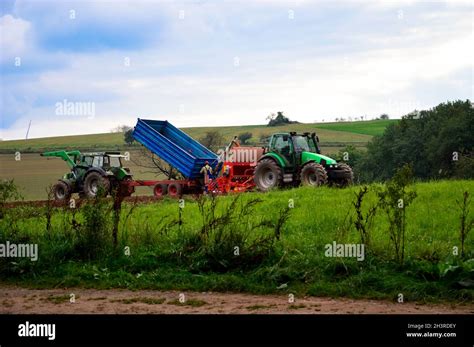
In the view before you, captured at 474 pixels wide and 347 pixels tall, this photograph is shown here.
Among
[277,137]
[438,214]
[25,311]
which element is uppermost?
[277,137]

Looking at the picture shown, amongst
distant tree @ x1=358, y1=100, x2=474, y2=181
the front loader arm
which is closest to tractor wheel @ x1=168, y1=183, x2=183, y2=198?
the front loader arm

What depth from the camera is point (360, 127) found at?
175 ft

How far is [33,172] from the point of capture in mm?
25453

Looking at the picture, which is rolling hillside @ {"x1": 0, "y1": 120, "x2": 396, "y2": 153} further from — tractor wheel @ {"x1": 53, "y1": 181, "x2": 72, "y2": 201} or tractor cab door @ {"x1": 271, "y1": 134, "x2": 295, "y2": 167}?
tractor cab door @ {"x1": 271, "y1": 134, "x2": 295, "y2": 167}

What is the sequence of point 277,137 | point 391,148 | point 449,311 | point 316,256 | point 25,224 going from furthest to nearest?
1. point 391,148
2. point 277,137
3. point 25,224
4. point 316,256
5. point 449,311

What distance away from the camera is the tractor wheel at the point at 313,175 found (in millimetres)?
20734

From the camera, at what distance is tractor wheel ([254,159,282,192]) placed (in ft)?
71.7

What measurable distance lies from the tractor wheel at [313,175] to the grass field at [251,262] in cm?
855

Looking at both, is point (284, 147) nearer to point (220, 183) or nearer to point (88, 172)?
point (220, 183)

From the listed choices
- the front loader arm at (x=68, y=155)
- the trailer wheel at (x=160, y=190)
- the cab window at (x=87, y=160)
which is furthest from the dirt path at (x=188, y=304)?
the front loader arm at (x=68, y=155)

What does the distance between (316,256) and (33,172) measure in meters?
18.6

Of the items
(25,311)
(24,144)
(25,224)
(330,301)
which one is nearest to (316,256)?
(330,301)

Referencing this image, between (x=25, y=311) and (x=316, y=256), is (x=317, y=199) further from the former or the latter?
(x=25, y=311)

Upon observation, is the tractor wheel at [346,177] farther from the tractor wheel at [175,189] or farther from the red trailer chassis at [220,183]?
the tractor wheel at [175,189]
